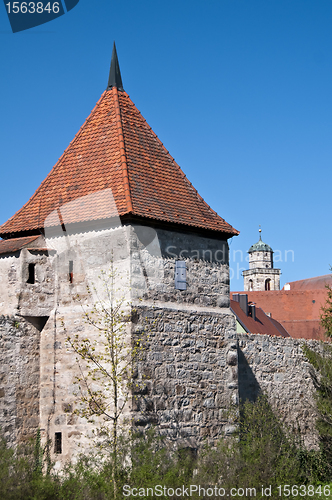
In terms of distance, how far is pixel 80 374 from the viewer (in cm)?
1107

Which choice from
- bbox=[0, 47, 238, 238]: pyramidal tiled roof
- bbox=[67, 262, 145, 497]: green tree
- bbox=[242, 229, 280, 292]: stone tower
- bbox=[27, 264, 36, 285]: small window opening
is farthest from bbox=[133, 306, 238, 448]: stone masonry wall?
bbox=[242, 229, 280, 292]: stone tower

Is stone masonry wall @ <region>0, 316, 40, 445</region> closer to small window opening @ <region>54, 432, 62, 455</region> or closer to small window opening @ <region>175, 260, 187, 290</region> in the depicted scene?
small window opening @ <region>54, 432, 62, 455</region>

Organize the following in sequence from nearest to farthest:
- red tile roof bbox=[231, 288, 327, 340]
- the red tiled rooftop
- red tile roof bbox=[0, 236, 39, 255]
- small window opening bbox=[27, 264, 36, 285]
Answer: red tile roof bbox=[0, 236, 39, 255] < small window opening bbox=[27, 264, 36, 285] < red tile roof bbox=[231, 288, 327, 340] < the red tiled rooftop

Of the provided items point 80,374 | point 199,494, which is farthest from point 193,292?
point 199,494

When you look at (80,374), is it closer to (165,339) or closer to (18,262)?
(165,339)

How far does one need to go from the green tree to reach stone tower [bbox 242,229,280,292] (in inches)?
2833

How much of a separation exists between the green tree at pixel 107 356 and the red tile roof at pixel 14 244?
1.54m

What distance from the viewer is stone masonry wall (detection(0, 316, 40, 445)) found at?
35.8 feet

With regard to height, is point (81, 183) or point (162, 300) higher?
point (81, 183)

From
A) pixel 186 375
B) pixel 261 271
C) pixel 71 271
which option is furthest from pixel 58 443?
pixel 261 271

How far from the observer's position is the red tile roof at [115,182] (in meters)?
11.6

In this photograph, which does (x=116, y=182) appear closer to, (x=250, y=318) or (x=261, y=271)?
(x=250, y=318)

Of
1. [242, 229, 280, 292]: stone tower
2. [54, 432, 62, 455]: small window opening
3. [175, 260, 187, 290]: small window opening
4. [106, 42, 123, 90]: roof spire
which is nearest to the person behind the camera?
[54, 432, 62, 455]: small window opening

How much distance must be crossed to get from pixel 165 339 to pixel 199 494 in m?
2.72
